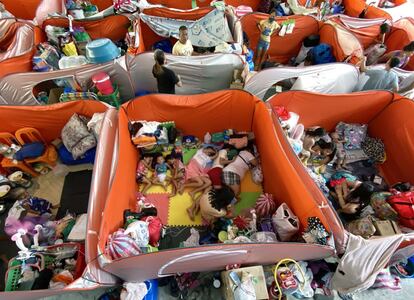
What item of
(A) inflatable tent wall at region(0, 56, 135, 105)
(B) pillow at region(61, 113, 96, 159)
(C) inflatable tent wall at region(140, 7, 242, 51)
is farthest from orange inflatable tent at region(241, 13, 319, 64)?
(B) pillow at region(61, 113, 96, 159)

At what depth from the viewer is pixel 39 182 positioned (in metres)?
3.87

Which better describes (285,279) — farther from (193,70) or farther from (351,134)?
(193,70)


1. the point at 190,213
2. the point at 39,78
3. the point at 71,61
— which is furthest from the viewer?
the point at 71,61

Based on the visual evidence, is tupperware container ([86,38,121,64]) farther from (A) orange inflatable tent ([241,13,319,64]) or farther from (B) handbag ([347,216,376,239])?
(B) handbag ([347,216,376,239])

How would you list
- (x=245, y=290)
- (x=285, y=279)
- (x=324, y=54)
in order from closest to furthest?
(x=245, y=290), (x=285, y=279), (x=324, y=54)

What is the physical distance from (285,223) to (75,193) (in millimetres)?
2872

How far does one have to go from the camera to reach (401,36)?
464 cm

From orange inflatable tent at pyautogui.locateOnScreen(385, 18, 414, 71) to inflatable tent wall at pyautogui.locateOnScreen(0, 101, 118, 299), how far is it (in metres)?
4.99

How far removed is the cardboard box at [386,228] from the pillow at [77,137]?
3.73 metres

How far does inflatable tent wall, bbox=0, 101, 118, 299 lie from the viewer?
225cm

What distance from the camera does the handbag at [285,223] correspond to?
285 cm

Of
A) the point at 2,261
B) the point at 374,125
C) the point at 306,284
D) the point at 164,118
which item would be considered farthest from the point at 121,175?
the point at 374,125

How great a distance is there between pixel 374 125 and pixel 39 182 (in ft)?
16.9

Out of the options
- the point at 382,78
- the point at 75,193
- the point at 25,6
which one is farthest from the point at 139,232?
the point at 25,6
